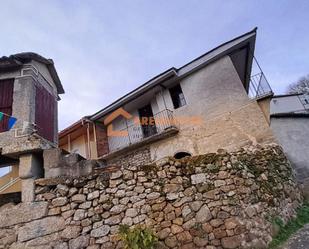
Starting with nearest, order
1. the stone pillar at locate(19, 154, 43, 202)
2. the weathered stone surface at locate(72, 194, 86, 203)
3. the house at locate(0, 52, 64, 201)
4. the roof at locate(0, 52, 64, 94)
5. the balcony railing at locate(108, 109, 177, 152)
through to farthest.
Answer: the weathered stone surface at locate(72, 194, 86, 203) → the stone pillar at locate(19, 154, 43, 202) → the house at locate(0, 52, 64, 201) → the roof at locate(0, 52, 64, 94) → the balcony railing at locate(108, 109, 177, 152)

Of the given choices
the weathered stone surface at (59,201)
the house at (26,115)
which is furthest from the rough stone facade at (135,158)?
the weathered stone surface at (59,201)

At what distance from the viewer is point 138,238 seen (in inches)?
147

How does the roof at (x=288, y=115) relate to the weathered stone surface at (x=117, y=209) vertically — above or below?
above

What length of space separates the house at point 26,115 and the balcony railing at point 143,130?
161 inches

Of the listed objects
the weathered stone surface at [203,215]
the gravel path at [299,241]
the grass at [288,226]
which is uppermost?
the weathered stone surface at [203,215]

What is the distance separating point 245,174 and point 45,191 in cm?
423

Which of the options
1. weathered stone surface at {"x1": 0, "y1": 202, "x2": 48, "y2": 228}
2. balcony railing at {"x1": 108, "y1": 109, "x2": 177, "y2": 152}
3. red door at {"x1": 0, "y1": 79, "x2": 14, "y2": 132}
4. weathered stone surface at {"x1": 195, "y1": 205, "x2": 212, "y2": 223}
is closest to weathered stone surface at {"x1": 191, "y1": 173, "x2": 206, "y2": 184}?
weathered stone surface at {"x1": 195, "y1": 205, "x2": 212, "y2": 223}

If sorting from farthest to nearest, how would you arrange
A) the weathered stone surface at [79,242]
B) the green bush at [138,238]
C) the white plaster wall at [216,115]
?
the white plaster wall at [216,115], the weathered stone surface at [79,242], the green bush at [138,238]

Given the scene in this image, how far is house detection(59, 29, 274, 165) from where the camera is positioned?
7.68m

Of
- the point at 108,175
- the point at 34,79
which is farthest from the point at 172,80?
the point at 108,175

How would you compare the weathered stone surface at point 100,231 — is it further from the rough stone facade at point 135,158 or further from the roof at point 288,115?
the roof at point 288,115

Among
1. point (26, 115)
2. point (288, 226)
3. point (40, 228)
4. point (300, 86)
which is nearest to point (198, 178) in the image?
point (288, 226)

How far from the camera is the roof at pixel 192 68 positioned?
827 cm

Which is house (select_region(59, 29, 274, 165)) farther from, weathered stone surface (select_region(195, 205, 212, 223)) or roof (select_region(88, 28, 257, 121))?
weathered stone surface (select_region(195, 205, 212, 223))
